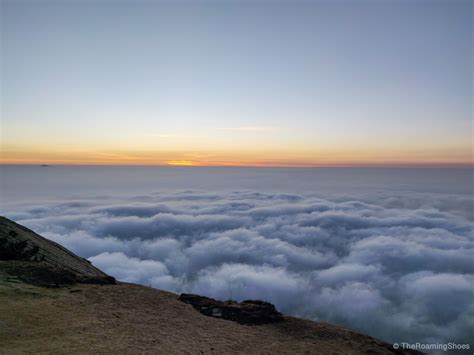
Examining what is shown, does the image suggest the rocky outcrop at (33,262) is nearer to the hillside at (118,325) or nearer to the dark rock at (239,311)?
the hillside at (118,325)

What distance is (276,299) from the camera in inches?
2408

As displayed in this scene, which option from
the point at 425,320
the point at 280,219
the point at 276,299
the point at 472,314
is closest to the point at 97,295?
the point at 276,299

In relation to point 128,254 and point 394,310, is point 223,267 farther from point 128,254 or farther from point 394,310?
point 394,310

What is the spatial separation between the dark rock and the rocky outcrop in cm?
591

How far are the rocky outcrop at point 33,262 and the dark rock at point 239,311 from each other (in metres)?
5.91

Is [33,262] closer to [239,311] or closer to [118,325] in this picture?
[118,325]

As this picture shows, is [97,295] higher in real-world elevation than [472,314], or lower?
higher

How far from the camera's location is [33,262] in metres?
17.2

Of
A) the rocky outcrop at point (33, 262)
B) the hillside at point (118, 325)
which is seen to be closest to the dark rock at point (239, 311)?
the hillside at point (118, 325)

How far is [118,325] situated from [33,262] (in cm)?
902

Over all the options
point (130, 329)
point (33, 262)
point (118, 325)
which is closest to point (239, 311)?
point (130, 329)

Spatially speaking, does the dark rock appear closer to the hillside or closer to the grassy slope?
the hillside

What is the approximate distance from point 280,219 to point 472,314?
71631 millimetres

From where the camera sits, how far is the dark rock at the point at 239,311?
1504cm
